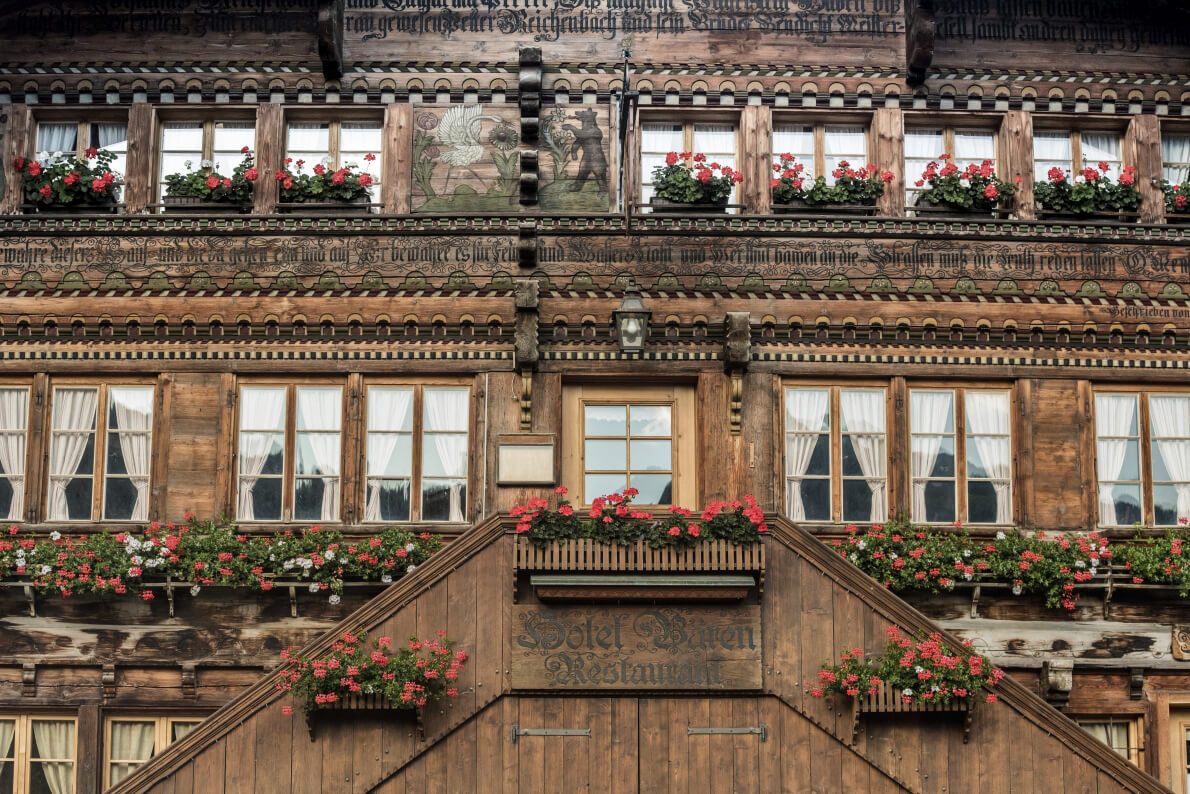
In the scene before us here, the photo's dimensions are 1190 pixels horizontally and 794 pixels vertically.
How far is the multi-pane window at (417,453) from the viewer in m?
16.1

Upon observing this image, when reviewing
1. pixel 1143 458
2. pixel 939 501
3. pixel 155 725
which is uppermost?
pixel 1143 458

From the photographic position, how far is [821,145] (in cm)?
1706

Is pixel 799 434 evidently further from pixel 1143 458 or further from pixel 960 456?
pixel 1143 458

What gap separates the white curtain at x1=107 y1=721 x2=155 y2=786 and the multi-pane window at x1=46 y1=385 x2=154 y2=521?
7.24ft

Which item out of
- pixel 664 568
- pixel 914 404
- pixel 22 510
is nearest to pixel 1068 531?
pixel 914 404

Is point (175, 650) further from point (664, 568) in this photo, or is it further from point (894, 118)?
point (894, 118)

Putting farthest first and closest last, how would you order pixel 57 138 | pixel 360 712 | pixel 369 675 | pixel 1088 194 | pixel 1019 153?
pixel 57 138 → pixel 1019 153 → pixel 1088 194 → pixel 360 712 → pixel 369 675

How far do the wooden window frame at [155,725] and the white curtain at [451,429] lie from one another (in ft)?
11.4

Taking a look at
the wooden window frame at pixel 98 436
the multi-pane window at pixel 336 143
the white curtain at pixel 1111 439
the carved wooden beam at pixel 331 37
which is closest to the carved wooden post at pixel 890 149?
the white curtain at pixel 1111 439

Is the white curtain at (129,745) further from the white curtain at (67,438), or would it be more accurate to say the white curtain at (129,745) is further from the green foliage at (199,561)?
the white curtain at (67,438)

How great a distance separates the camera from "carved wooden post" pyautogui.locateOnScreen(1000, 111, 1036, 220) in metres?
16.8

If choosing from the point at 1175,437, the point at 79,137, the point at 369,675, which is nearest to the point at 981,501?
the point at 1175,437

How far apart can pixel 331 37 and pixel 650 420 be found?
5534 mm

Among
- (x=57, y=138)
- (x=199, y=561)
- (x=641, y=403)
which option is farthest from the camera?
(x=57, y=138)
